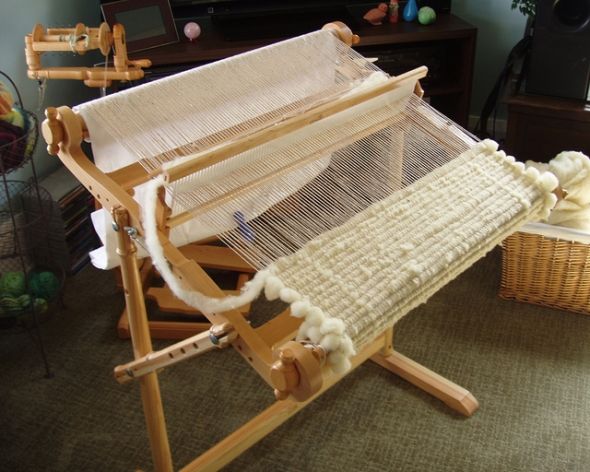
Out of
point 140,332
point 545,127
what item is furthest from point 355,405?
point 545,127

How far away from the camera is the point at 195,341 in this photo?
3.36ft

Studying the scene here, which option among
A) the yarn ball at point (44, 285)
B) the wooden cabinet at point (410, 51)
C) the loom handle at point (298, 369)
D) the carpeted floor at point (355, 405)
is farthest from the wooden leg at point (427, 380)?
the wooden cabinet at point (410, 51)

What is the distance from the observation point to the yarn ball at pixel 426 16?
94.8 inches

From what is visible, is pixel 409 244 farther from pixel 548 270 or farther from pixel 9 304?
pixel 9 304

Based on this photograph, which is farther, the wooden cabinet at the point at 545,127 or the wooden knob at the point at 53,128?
the wooden cabinet at the point at 545,127

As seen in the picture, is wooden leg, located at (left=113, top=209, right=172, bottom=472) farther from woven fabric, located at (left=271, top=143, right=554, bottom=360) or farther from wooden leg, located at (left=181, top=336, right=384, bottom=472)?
woven fabric, located at (left=271, top=143, right=554, bottom=360)

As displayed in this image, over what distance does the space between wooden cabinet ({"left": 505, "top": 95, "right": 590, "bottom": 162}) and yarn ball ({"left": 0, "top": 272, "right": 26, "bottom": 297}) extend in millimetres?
1638

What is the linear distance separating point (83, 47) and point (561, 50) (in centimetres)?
153

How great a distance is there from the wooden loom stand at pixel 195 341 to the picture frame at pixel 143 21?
1205 mm

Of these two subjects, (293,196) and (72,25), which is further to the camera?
(72,25)

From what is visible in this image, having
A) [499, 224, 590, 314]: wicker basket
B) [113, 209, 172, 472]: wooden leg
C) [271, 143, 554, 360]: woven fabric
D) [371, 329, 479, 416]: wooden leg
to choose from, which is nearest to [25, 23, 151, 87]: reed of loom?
[113, 209, 172, 472]: wooden leg

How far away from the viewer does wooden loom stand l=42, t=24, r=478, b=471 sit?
89 centimetres

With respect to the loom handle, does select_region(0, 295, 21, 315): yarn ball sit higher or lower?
lower

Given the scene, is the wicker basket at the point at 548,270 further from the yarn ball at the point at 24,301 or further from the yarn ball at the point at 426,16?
the yarn ball at the point at 24,301
